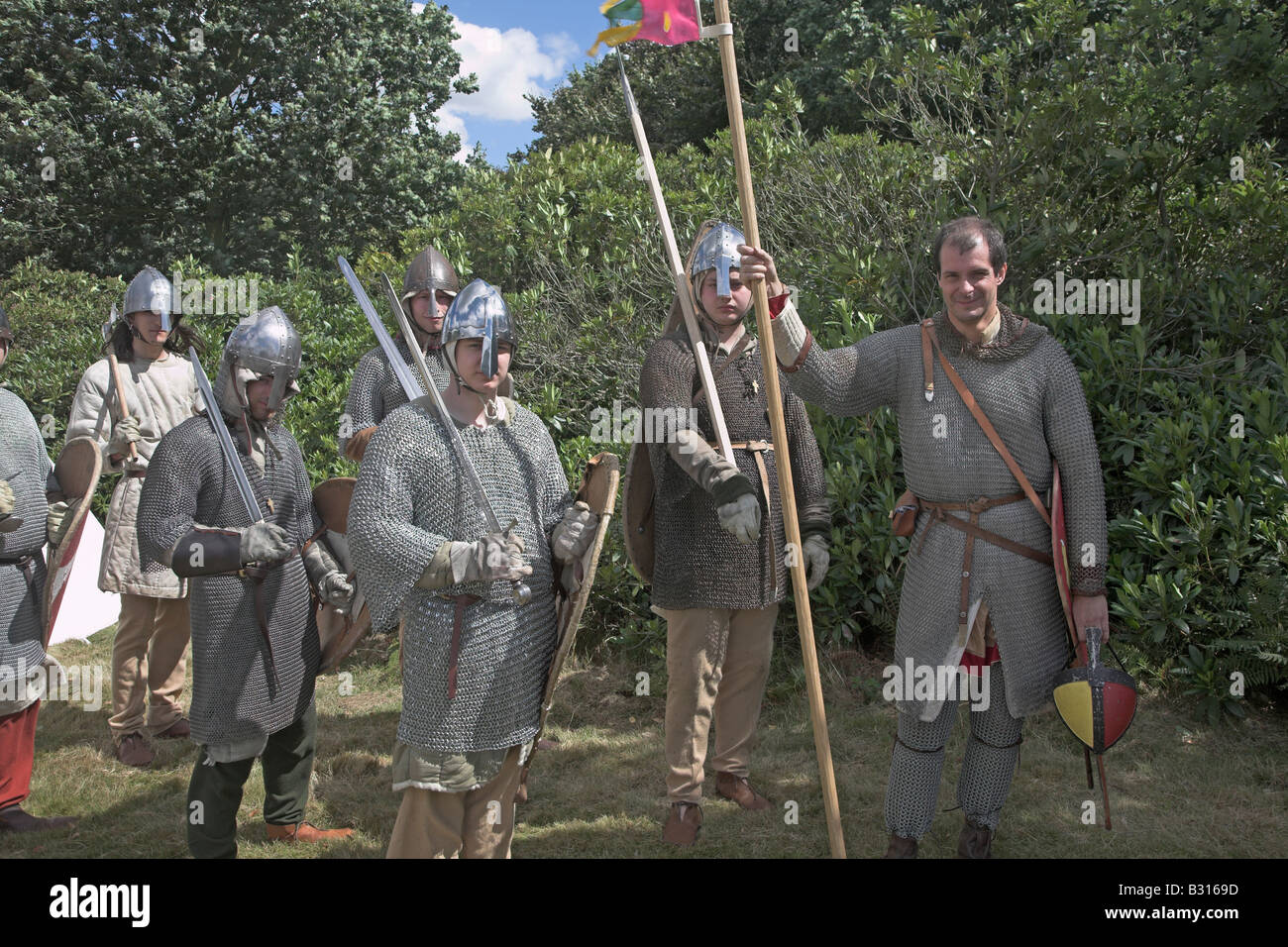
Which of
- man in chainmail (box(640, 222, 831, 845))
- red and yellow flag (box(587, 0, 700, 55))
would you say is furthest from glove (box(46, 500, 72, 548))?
red and yellow flag (box(587, 0, 700, 55))

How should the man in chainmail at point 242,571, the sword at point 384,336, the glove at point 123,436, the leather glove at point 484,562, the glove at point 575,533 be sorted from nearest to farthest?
the leather glove at point 484,562
the glove at point 575,533
the sword at point 384,336
the man in chainmail at point 242,571
the glove at point 123,436

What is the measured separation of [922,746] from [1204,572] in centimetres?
197

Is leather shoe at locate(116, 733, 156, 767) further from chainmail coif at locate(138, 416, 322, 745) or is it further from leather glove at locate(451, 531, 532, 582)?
leather glove at locate(451, 531, 532, 582)

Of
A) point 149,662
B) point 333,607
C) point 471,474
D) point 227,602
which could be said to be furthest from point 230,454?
point 149,662

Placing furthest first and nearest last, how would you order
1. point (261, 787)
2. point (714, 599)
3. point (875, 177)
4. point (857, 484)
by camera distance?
point (875, 177), point (857, 484), point (261, 787), point (714, 599)

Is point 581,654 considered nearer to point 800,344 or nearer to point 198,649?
point 198,649

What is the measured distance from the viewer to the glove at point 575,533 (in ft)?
9.06

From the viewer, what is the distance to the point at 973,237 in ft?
9.58

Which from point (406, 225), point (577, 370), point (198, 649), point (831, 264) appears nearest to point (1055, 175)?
point (831, 264)

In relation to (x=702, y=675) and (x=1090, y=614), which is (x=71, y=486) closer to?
(x=702, y=675)

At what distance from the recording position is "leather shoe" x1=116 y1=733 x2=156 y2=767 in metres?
4.53

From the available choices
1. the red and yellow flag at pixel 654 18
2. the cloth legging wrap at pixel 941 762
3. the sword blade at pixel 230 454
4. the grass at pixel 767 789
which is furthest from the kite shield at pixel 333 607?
the cloth legging wrap at pixel 941 762

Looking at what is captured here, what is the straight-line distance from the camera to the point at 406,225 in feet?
58.4

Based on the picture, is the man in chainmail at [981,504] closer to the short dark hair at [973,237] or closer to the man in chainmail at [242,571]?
the short dark hair at [973,237]
